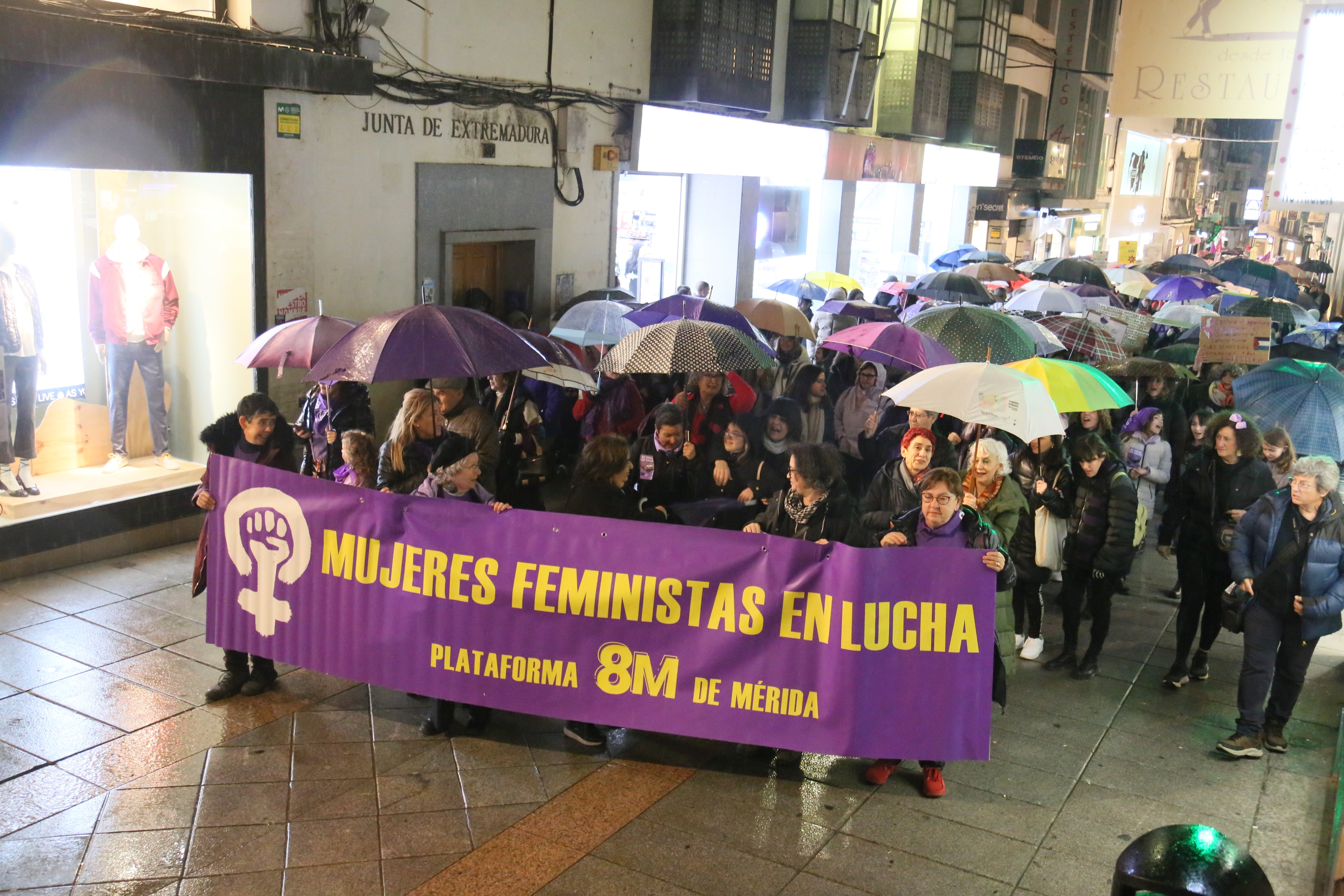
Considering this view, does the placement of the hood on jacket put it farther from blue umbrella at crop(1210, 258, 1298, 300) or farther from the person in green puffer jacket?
blue umbrella at crop(1210, 258, 1298, 300)

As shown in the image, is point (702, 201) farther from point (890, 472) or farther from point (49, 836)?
point (49, 836)

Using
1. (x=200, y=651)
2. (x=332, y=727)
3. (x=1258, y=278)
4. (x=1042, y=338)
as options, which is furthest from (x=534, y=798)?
(x=1258, y=278)

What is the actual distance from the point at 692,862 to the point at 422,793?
4.82ft

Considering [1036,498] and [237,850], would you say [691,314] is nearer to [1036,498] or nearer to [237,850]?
[1036,498]

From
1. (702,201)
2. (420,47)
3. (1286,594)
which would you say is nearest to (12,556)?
(420,47)

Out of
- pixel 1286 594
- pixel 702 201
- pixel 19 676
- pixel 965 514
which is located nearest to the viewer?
A: pixel 965 514

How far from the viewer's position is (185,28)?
30.3ft

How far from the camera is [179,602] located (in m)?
8.48

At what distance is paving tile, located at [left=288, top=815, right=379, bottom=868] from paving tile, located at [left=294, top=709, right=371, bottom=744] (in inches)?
34.8

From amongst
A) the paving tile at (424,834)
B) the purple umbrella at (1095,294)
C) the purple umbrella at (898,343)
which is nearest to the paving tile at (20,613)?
the paving tile at (424,834)

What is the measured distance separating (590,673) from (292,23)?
7.16 meters

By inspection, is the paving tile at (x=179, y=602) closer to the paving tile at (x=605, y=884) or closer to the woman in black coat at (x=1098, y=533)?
the paving tile at (x=605, y=884)

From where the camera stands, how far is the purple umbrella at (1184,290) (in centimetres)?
1791

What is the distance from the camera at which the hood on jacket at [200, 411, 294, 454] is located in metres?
6.82
